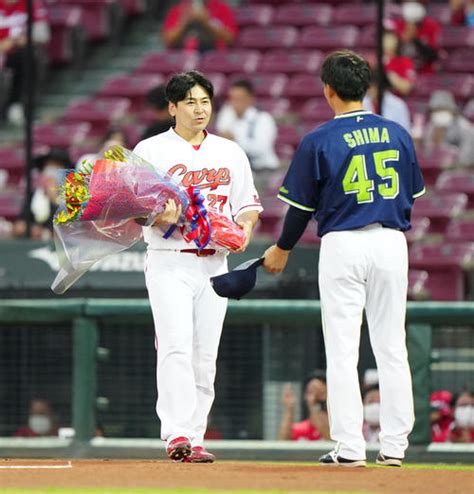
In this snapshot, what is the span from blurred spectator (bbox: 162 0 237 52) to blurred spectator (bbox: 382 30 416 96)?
6.35ft

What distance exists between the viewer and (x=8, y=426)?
9953 mm

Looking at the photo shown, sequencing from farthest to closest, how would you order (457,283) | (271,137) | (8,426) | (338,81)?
(271,137)
(457,283)
(8,426)
(338,81)

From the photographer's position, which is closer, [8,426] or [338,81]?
[338,81]

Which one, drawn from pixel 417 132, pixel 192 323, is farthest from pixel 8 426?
pixel 417 132

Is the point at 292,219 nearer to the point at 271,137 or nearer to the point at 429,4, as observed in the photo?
the point at 271,137

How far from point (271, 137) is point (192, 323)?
628 centimetres

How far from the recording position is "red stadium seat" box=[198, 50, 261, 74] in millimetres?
15461

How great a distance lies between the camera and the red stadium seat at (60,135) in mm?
15023

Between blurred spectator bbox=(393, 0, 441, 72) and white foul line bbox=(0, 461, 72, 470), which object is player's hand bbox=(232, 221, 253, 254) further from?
blurred spectator bbox=(393, 0, 441, 72)

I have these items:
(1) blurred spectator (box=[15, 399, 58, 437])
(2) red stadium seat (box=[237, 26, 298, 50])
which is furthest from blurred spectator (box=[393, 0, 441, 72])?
(1) blurred spectator (box=[15, 399, 58, 437])

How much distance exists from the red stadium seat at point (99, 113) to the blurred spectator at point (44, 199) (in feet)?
7.98

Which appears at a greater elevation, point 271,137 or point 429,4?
point 429,4

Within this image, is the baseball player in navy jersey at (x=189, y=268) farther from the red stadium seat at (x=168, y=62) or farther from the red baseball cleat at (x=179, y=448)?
the red stadium seat at (x=168, y=62)

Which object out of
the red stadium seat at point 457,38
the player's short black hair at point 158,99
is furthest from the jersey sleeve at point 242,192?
the red stadium seat at point 457,38
